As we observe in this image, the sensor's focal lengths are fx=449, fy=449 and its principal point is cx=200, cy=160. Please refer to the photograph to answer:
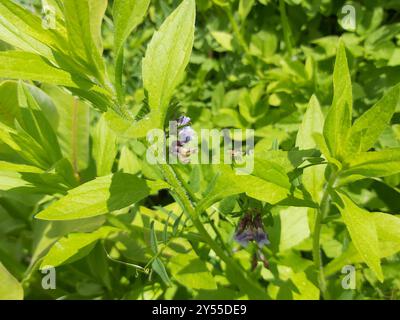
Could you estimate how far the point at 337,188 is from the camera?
0.89 meters

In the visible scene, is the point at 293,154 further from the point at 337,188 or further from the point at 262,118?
the point at 262,118

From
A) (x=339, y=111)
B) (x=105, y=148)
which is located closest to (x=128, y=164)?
(x=105, y=148)

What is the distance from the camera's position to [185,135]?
102 cm

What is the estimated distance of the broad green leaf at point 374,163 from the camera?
2.49 feet

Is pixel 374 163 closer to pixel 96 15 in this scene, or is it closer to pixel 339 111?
pixel 339 111

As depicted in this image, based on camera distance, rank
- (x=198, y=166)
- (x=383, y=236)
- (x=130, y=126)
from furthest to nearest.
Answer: (x=198, y=166) < (x=383, y=236) < (x=130, y=126)

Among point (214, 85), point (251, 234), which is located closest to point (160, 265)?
point (251, 234)

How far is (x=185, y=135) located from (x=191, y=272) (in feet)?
1.15

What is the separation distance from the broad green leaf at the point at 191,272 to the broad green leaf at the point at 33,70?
533 millimetres

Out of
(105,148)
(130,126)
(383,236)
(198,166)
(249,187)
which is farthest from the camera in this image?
(105,148)
